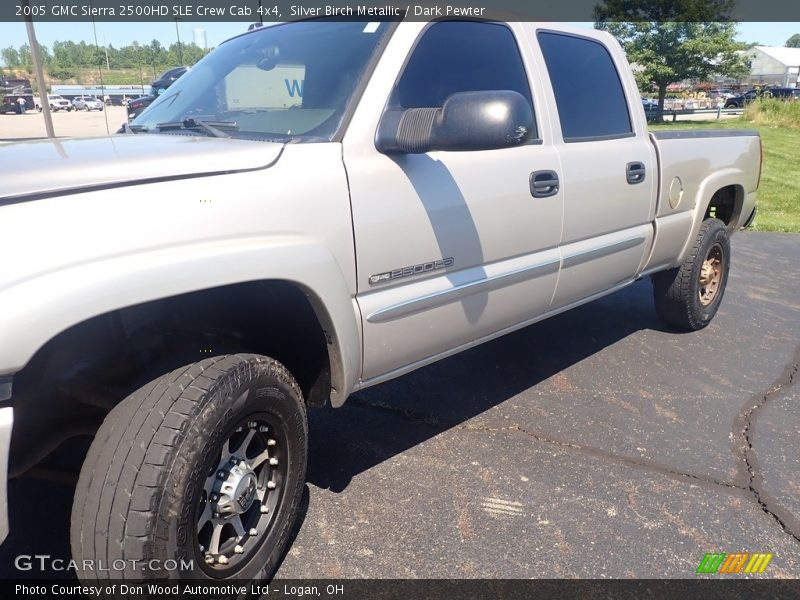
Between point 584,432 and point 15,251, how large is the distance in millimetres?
2664

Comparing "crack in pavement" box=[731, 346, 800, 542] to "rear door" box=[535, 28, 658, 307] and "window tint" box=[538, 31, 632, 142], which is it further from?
"window tint" box=[538, 31, 632, 142]

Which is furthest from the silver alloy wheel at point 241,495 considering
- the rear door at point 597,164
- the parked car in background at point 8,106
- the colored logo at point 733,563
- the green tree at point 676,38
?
the parked car in background at point 8,106

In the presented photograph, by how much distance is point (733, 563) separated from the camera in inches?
93.6

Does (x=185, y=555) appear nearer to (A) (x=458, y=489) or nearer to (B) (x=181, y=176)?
(B) (x=181, y=176)

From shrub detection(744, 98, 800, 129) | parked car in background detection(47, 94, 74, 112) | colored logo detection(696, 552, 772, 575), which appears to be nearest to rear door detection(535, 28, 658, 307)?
colored logo detection(696, 552, 772, 575)

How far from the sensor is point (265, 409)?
205 centimetres

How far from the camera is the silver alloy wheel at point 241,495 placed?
2.00 metres

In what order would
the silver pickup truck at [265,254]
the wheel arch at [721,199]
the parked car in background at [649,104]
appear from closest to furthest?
the silver pickup truck at [265,254] → the wheel arch at [721,199] → the parked car in background at [649,104]

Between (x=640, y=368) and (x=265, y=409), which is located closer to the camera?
(x=265, y=409)

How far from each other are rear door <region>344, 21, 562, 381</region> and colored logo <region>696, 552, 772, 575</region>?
122cm

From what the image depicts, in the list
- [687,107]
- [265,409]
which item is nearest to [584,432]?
[265,409]

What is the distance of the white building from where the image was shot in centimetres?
7824

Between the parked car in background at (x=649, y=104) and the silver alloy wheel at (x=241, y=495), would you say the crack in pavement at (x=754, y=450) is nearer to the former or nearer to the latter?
the silver alloy wheel at (x=241, y=495)

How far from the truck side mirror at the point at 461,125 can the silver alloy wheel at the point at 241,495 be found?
1055 mm
